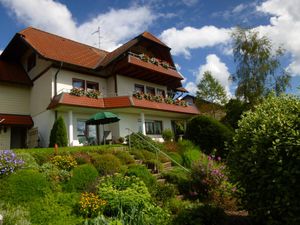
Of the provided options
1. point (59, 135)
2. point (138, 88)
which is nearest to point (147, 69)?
point (138, 88)

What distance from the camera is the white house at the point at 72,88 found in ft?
66.8

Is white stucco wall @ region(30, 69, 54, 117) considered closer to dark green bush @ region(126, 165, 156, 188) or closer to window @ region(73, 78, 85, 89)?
window @ region(73, 78, 85, 89)

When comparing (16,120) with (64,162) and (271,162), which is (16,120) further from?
(271,162)

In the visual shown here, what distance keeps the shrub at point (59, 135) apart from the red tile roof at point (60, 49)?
5003 mm

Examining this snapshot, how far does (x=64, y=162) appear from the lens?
11539 millimetres

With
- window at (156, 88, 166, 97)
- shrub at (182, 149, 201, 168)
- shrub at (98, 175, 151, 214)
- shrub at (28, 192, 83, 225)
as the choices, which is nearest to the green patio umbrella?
shrub at (182, 149, 201, 168)

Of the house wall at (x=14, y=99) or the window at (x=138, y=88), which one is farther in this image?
the window at (x=138, y=88)

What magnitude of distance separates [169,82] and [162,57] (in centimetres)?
279

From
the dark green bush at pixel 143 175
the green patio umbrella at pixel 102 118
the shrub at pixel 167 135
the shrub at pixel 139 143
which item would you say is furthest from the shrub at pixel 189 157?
the shrub at pixel 167 135

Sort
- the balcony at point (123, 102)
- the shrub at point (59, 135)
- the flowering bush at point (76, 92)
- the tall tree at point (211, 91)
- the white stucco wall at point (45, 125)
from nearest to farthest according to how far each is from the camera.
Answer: the shrub at point (59, 135)
the balcony at point (123, 102)
the flowering bush at point (76, 92)
the white stucco wall at point (45, 125)
the tall tree at point (211, 91)

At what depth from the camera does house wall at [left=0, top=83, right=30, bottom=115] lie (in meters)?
21.3

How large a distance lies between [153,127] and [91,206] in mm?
19674

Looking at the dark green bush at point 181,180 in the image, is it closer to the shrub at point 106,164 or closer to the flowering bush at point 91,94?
the shrub at point 106,164

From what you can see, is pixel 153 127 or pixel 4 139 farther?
pixel 153 127
